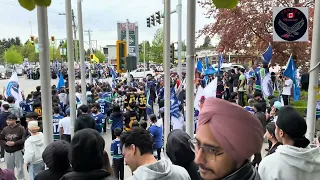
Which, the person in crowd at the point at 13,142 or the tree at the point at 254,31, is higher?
the tree at the point at 254,31

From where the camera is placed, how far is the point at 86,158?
285cm

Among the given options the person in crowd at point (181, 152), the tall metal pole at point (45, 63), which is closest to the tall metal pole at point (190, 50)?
the person in crowd at point (181, 152)

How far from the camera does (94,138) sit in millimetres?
2941

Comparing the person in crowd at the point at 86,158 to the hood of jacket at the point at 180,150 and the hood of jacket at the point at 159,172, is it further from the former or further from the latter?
the hood of jacket at the point at 180,150

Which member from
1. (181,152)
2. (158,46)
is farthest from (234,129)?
(158,46)

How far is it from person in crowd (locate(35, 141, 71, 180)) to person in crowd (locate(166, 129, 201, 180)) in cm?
108

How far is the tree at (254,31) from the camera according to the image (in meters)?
17.0

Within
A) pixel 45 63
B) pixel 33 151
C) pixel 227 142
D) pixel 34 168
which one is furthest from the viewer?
pixel 34 168

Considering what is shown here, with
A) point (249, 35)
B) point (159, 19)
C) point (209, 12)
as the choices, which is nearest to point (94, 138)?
point (249, 35)

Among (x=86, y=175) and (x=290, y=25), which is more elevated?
(x=290, y=25)

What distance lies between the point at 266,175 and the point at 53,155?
81.4 inches

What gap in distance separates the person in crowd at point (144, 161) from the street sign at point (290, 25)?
11.1 ft

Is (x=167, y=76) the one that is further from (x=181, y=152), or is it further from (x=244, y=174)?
(x=244, y=174)

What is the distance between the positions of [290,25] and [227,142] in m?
4.76
